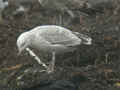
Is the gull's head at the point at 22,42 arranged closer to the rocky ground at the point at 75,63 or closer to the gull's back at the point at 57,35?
the gull's back at the point at 57,35

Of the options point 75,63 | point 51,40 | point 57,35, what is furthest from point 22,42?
point 75,63

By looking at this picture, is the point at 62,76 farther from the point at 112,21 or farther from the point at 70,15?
the point at 70,15

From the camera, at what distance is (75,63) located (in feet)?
25.6

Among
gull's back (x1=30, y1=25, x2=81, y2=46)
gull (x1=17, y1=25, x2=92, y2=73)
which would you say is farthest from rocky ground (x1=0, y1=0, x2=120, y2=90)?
gull's back (x1=30, y1=25, x2=81, y2=46)

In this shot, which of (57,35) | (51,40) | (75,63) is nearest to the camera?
→ (51,40)

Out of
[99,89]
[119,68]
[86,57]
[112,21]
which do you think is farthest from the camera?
[112,21]

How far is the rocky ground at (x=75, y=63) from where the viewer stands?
6336 mm

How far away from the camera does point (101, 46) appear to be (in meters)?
8.22

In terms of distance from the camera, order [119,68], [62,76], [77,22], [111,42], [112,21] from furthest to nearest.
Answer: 1. [77,22]
2. [112,21]
3. [111,42]
4. [119,68]
5. [62,76]

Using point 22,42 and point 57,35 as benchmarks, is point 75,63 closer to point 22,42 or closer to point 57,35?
point 57,35

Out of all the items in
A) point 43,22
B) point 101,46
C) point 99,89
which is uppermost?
point 43,22

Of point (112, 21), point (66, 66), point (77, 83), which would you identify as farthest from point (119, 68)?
point (112, 21)

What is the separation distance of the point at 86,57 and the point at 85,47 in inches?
11.8

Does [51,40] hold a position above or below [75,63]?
above
